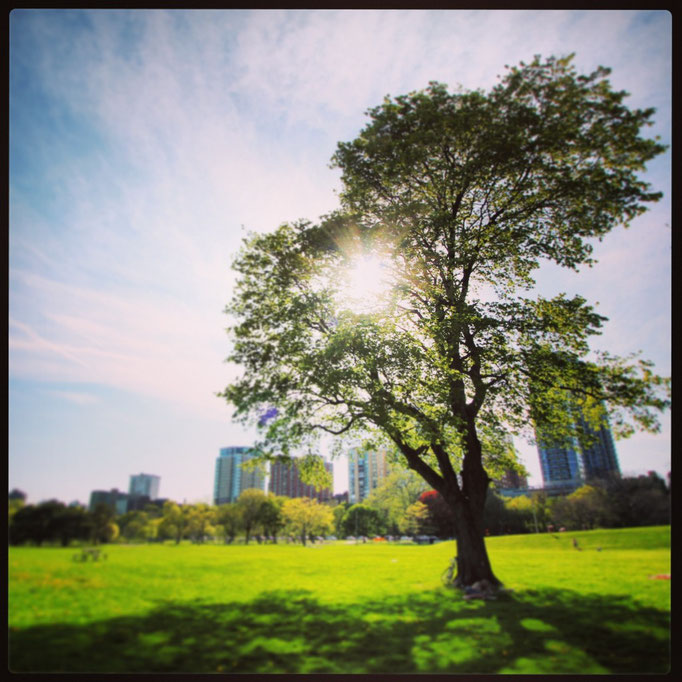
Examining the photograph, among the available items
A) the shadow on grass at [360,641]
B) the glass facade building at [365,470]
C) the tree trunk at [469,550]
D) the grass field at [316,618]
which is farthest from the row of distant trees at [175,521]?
the tree trunk at [469,550]

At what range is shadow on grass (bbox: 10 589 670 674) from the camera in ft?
12.7

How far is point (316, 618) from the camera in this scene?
4.73 m

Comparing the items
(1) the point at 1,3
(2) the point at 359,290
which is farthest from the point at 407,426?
(1) the point at 1,3

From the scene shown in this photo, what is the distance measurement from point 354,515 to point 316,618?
2.76m

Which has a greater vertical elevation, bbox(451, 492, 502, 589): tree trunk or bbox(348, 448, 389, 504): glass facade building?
bbox(348, 448, 389, 504): glass facade building

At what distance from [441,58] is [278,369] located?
6.01 metres

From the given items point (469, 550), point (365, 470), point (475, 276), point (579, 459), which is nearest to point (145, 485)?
point (365, 470)

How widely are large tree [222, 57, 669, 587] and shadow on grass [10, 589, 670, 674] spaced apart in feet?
5.19

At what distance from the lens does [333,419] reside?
6.61 m

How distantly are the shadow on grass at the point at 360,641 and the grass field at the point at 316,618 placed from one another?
1 centimetres

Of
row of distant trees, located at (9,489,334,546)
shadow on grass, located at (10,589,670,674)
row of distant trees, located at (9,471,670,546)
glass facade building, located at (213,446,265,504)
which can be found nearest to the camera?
shadow on grass, located at (10,589,670,674)

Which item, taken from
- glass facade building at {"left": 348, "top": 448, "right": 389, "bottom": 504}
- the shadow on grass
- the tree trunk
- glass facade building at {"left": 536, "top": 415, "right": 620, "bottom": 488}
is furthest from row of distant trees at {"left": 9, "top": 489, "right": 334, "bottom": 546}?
glass facade building at {"left": 536, "top": 415, "right": 620, "bottom": 488}

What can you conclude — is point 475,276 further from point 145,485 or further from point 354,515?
point 145,485

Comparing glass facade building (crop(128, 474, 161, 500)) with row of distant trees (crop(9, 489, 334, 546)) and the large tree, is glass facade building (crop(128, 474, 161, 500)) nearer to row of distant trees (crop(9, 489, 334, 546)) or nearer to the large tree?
row of distant trees (crop(9, 489, 334, 546))
